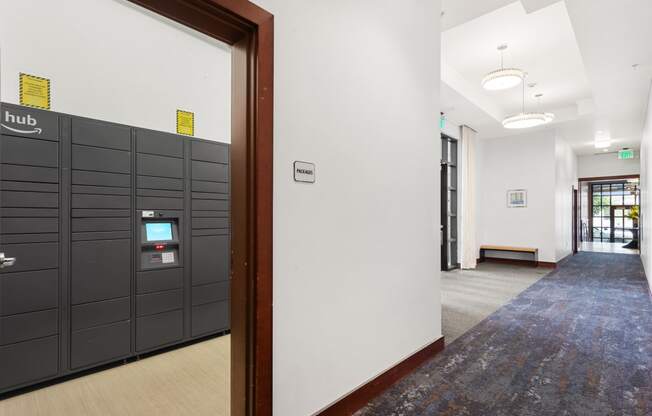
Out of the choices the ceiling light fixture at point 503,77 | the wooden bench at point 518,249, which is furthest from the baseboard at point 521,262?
the ceiling light fixture at point 503,77

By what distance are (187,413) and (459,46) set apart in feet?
Result: 17.0

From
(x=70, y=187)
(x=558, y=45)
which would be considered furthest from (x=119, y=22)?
(x=558, y=45)

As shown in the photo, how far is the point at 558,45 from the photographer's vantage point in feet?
15.0

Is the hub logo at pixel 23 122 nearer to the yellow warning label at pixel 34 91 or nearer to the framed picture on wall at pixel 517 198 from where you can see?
the yellow warning label at pixel 34 91

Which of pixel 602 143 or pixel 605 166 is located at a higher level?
pixel 602 143

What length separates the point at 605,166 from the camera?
11.2 meters

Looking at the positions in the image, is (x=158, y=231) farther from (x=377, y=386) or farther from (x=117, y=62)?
(x=377, y=386)

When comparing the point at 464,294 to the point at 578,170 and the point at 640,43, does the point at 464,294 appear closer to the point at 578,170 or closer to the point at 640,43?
the point at 640,43

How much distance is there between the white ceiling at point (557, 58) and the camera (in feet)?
11.1

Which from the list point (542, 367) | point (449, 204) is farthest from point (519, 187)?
point (542, 367)

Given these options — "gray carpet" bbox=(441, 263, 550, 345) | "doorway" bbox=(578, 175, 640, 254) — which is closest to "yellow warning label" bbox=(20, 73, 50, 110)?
"gray carpet" bbox=(441, 263, 550, 345)

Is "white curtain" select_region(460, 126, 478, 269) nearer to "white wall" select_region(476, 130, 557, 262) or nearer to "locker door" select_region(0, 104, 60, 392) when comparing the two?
"white wall" select_region(476, 130, 557, 262)

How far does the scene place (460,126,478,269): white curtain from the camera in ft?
24.3

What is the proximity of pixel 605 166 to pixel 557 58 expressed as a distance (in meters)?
8.64
